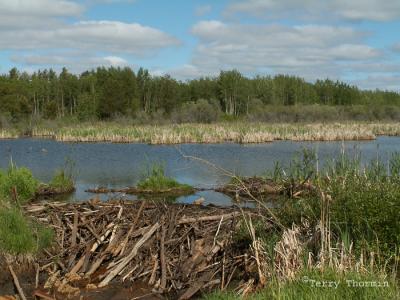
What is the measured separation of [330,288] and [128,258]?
3542 millimetres

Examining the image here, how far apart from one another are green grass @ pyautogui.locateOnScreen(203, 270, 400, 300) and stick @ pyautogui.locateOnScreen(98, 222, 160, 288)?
7.96ft

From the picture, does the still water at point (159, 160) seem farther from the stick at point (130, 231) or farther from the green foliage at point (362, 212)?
the green foliage at point (362, 212)

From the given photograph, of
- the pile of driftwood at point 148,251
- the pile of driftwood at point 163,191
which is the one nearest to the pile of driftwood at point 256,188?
the pile of driftwood at point 163,191

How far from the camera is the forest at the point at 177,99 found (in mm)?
62094

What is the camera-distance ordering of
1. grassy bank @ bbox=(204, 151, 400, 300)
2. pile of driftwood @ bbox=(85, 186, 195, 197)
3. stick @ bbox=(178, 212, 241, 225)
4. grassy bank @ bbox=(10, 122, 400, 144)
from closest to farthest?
grassy bank @ bbox=(204, 151, 400, 300) < stick @ bbox=(178, 212, 241, 225) < pile of driftwood @ bbox=(85, 186, 195, 197) < grassy bank @ bbox=(10, 122, 400, 144)

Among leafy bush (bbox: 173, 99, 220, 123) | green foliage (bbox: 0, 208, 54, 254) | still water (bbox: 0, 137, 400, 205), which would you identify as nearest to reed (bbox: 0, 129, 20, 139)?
still water (bbox: 0, 137, 400, 205)

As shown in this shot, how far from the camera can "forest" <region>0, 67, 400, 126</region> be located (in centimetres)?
6209

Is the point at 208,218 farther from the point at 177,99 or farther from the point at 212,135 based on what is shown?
the point at 177,99

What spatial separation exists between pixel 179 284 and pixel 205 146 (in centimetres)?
2730

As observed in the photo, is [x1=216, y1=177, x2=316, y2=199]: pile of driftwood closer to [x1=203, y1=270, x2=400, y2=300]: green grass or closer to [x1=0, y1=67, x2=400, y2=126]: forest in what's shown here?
[x1=203, y1=270, x2=400, y2=300]: green grass

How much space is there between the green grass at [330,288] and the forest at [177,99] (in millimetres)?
52200

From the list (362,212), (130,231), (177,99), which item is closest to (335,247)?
(362,212)

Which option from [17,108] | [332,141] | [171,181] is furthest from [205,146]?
[17,108]

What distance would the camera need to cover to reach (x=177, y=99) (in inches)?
2790
